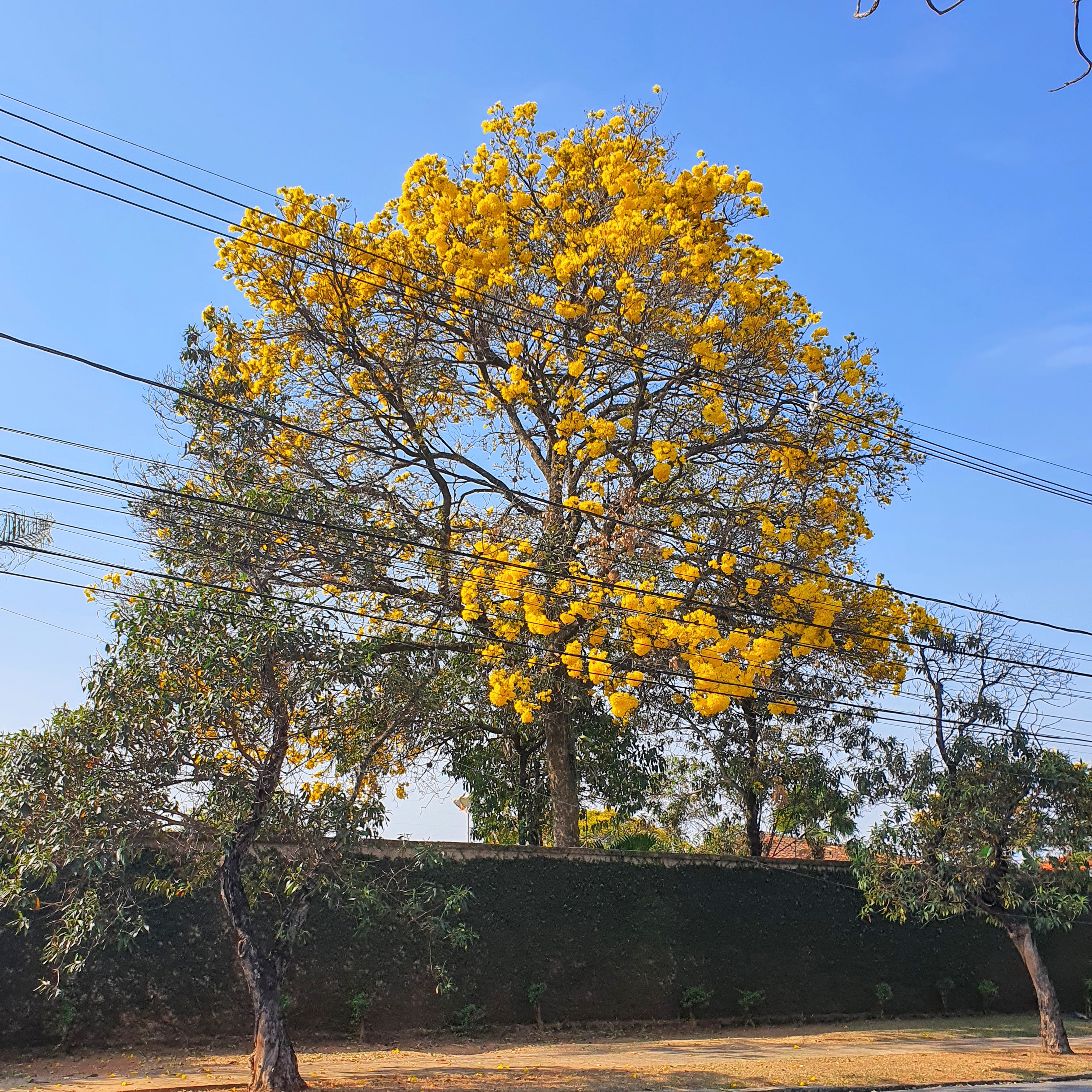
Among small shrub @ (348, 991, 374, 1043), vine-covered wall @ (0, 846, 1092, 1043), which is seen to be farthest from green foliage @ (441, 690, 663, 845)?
small shrub @ (348, 991, 374, 1043)

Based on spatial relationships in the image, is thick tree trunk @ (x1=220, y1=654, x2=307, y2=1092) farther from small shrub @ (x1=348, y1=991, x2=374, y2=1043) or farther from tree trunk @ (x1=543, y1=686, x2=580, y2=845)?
tree trunk @ (x1=543, y1=686, x2=580, y2=845)

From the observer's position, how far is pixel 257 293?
15.9 m

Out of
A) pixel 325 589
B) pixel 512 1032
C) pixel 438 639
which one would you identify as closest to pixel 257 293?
pixel 325 589

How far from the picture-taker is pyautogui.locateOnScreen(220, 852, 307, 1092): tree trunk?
9.26 metres

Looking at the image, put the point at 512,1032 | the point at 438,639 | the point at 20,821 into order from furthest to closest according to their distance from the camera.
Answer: the point at 438,639 < the point at 512,1032 < the point at 20,821

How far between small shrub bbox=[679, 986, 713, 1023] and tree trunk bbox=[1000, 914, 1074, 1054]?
4483 mm

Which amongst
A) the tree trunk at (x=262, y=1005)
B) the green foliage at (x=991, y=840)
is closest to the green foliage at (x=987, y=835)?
the green foliage at (x=991, y=840)

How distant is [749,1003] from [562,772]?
14.5ft

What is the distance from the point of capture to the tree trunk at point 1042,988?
1424 cm

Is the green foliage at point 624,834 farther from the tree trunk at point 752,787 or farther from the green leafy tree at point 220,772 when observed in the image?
the green leafy tree at point 220,772

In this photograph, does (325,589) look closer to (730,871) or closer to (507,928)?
(507,928)

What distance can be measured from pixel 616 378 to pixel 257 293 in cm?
574

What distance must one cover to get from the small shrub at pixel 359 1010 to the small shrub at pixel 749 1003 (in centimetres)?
608


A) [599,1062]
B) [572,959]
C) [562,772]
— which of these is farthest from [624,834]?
[599,1062]
